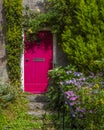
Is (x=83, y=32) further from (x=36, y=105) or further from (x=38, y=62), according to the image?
(x=36, y=105)

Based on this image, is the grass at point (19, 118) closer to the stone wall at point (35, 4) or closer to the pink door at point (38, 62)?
the pink door at point (38, 62)

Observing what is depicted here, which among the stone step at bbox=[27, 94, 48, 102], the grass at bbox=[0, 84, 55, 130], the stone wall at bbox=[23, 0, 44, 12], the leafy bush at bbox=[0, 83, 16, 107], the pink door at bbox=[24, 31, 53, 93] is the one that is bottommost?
the grass at bbox=[0, 84, 55, 130]

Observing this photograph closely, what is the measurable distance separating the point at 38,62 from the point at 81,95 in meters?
4.28

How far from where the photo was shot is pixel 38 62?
1379 cm

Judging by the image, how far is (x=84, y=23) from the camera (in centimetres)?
1276

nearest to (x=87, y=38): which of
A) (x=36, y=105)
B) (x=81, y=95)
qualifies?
(x=36, y=105)

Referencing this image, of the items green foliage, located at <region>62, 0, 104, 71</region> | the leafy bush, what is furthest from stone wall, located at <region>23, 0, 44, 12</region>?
the leafy bush

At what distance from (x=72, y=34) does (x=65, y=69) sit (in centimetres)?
101

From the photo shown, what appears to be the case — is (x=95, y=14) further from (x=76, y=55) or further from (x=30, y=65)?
(x=30, y=65)

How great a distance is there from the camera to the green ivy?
1332 centimetres

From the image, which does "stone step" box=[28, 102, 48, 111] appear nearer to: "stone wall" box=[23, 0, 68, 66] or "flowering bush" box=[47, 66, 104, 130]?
"flowering bush" box=[47, 66, 104, 130]

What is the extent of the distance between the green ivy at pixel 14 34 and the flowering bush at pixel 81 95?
3.63 ft

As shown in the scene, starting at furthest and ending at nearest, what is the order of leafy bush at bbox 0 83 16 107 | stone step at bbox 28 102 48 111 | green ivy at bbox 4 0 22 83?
green ivy at bbox 4 0 22 83 < stone step at bbox 28 102 48 111 < leafy bush at bbox 0 83 16 107

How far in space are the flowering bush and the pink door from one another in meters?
0.50
